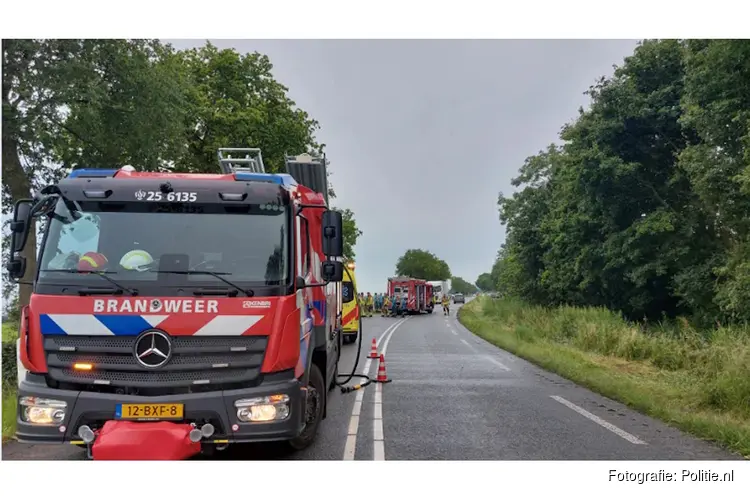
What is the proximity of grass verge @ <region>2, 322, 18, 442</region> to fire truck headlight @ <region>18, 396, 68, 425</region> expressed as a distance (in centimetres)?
223

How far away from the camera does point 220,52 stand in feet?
90.8

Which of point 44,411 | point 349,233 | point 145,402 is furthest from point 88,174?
point 349,233

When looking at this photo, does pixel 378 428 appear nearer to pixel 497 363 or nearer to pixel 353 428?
pixel 353 428

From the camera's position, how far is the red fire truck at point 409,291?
149ft

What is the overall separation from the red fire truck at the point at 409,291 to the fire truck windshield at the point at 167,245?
1573 inches

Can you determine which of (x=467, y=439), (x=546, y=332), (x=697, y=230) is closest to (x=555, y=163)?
(x=697, y=230)

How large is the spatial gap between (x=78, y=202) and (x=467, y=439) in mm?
4984

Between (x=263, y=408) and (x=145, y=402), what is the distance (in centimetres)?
98

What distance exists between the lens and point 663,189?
2609 centimetres

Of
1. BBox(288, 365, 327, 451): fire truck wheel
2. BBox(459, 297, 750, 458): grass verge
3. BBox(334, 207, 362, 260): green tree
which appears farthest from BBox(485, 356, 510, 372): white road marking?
BBox(334, 207, 362, 260): green tree

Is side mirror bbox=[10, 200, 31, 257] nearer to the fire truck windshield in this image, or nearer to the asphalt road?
the fire truck windshield

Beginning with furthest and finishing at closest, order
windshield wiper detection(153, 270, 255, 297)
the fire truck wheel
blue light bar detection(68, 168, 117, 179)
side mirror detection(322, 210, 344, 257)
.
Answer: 1. the fire truck wheel
2. side mirror detection(322, 210, 344, 257)
3. blue light bar detection(68, 168, 117, 179)
4. windshield wiper detection(153, 270, 255, 297)

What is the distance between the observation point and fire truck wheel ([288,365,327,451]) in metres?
6.26

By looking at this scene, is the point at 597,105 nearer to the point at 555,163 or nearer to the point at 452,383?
the point at 555,163
